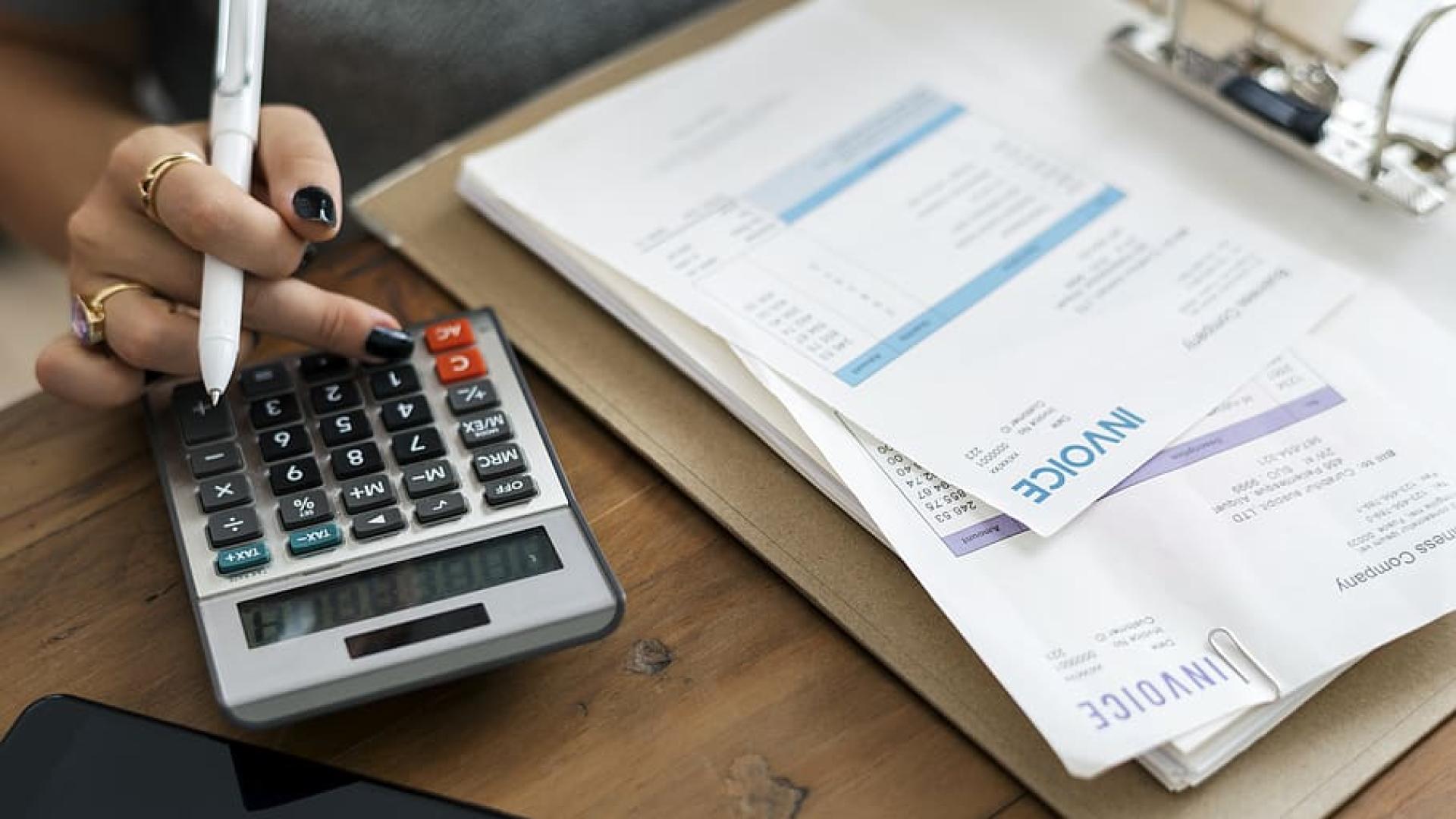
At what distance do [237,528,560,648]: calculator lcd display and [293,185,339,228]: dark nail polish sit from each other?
0.47 ft

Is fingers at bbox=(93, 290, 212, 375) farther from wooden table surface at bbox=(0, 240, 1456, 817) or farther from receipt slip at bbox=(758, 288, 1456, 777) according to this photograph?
receipt slip at bbox=(758, 288, 1456, 777)

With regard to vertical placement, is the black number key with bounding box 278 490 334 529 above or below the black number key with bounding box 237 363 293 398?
below

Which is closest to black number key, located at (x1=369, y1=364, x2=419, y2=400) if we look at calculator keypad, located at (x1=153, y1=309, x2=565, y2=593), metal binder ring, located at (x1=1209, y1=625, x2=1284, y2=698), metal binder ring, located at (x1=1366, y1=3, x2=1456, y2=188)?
calculator keypad, located at (x1=153, y1=309, x2=565, y2=593)

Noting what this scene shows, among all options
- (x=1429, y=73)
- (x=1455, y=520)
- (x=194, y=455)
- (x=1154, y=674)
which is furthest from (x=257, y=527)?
(x=1429, y=73)

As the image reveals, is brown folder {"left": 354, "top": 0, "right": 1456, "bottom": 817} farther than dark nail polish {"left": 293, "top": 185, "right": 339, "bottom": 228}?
No

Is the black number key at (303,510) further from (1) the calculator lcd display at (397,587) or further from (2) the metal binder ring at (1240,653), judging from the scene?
(2) the metal binder ring at (1240,653)

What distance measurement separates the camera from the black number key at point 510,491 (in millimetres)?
512

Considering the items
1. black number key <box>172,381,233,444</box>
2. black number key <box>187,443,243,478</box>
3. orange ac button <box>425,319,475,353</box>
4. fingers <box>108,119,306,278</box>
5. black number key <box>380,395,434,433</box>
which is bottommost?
black number key <box>187,443,243,478</box>

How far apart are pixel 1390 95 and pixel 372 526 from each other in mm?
439

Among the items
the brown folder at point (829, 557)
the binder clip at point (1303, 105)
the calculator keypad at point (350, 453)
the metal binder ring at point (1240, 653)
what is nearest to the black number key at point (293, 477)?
the calculator keypad at point (350, 453)

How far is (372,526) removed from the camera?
1.64ft

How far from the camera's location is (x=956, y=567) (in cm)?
49

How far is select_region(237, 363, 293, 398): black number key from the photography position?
0.55 m

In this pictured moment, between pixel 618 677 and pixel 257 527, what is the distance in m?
0.14
